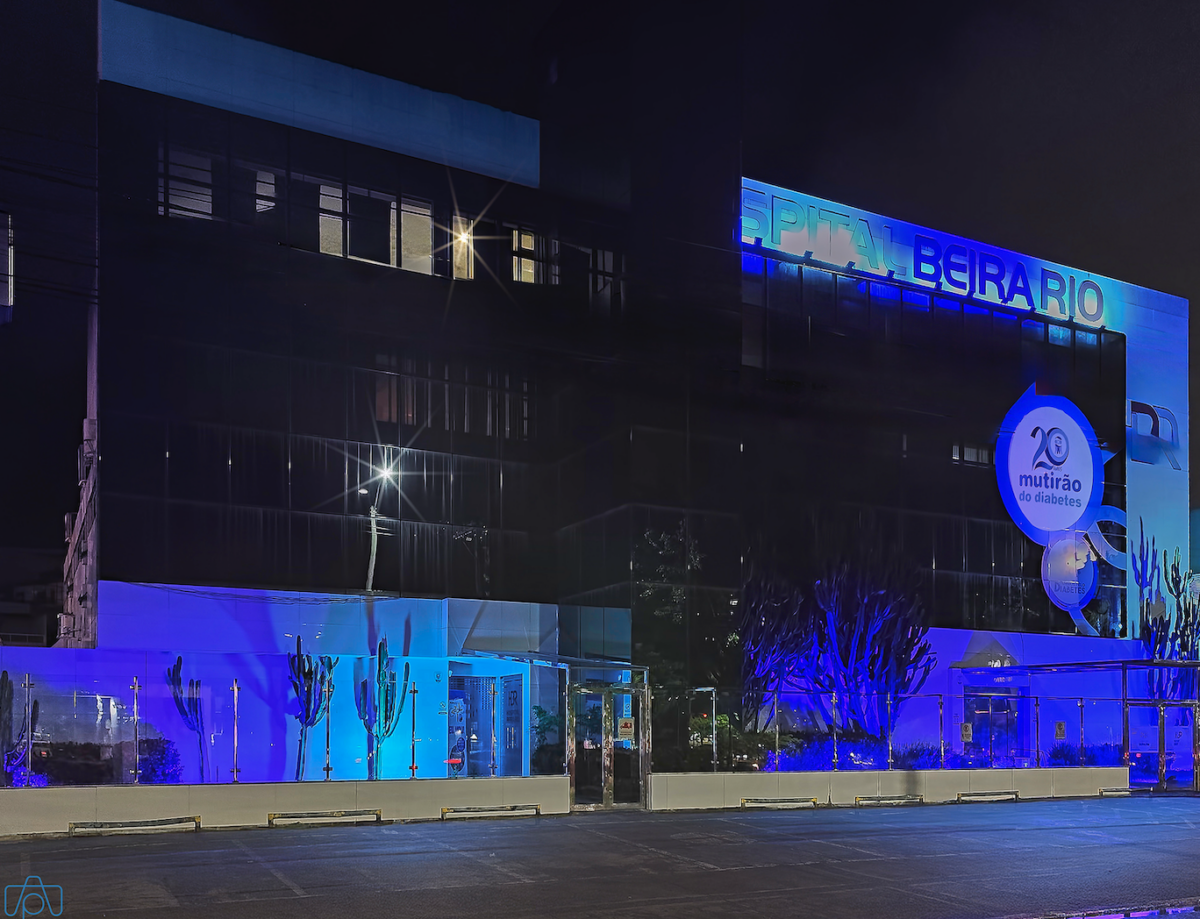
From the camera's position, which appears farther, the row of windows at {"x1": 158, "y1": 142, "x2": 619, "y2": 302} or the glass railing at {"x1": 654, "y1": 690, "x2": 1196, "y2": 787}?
the row of windows at {"x1": 158, "y1": 142, "x2": 619, "y2": 302}

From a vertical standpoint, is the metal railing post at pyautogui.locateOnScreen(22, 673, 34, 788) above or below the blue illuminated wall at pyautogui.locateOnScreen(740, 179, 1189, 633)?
below

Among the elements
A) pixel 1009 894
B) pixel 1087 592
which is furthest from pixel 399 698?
pixel 1087 592

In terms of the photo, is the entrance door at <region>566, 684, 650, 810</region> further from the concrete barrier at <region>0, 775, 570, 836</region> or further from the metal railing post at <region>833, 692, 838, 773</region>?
the metal railing post at <region>833, 692, 838, 773</region>

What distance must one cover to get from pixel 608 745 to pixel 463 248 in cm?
1313

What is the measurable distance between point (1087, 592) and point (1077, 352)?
8.61m

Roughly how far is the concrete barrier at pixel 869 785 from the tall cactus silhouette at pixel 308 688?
26.5 feet

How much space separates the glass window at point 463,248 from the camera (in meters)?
31.0

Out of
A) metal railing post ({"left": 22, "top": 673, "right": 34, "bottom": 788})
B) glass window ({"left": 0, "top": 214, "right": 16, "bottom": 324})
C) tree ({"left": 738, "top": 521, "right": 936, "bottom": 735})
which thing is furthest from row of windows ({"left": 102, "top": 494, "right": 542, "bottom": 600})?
tree ({"left": 738, "top": 521, "right": 936, "bottom": 735})

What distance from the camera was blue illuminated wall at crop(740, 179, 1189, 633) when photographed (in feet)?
123

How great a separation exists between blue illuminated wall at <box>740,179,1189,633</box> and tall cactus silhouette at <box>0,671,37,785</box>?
74.3 feet

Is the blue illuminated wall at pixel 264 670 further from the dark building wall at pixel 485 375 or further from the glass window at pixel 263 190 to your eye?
the glass window at pixel 263 190

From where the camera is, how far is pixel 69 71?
27.1 meters

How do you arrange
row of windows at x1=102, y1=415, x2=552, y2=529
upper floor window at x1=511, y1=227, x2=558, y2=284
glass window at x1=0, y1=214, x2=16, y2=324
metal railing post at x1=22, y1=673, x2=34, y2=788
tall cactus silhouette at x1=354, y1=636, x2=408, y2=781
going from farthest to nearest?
upper floor window at x1=511, y1=227, x2=558, y2=284 → tall cactus silhouette at x1=354, y1=636, x2=408, y2=781 → row of windows at x1=102, y1=415, x2=552, y2=529 → glass window at x1=0, y1=214, x2=16, y2=324 → metal railing post at x1=22, y1=673, x2=34, y2=788

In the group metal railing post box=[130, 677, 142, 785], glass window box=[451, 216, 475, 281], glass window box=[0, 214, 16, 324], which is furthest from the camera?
glass window box=[451, 216, 475, 281]
